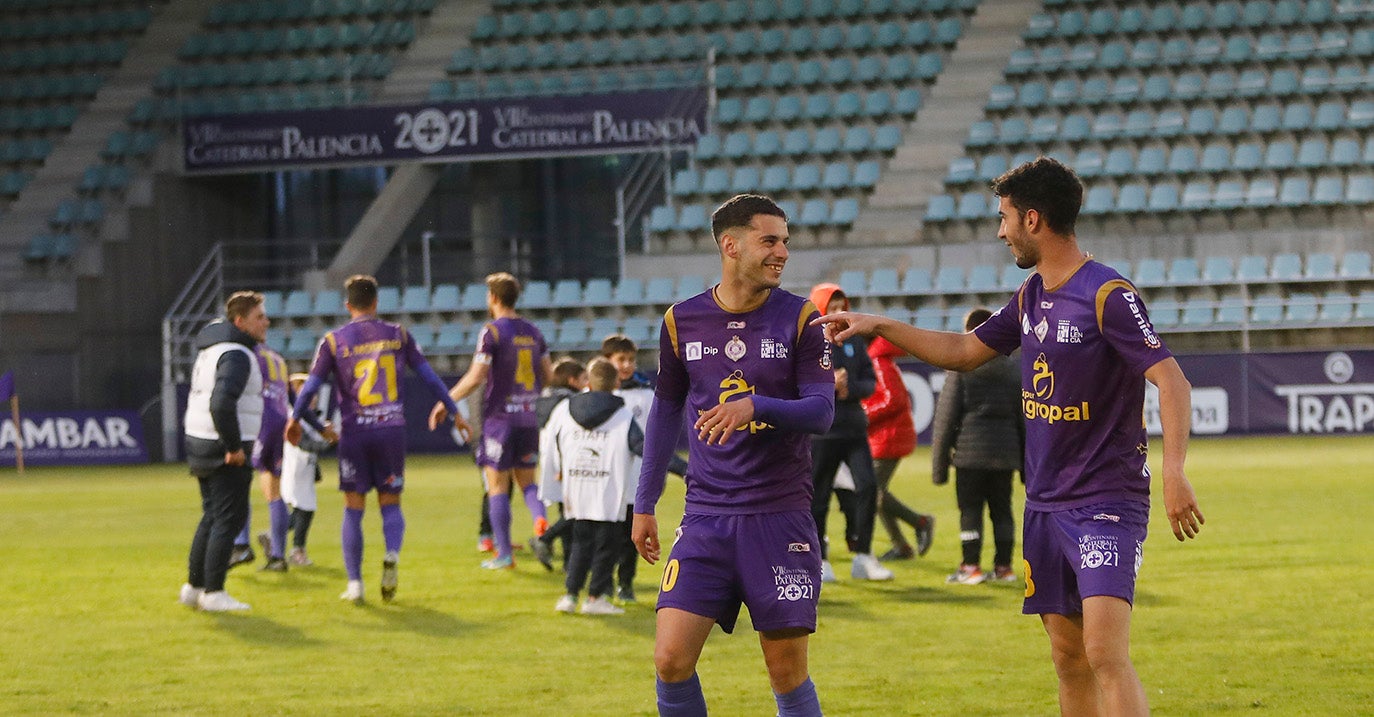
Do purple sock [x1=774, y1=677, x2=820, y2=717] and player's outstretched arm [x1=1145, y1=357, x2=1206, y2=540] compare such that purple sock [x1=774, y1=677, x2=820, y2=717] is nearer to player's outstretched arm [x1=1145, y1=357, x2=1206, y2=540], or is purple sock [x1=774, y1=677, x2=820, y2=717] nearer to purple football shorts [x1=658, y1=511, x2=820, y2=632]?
purple football shorts [x1=658, y1=511, x2=820, y2=632]

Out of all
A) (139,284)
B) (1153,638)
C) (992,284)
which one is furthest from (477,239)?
(1153,638)

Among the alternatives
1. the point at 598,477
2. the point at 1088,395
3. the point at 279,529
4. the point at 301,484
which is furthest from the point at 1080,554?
the point at 301,484

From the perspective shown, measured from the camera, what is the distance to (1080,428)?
5.51 meters

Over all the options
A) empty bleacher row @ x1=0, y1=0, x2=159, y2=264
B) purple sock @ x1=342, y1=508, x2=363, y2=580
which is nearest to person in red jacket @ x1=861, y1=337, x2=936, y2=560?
purple sock @ x1=342, y1=508, x2=363, y2=580

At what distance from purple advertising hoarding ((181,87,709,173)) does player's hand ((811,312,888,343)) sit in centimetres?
2553

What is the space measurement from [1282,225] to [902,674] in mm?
21369

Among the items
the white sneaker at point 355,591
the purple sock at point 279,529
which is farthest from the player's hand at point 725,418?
the purple sock at point 279,529

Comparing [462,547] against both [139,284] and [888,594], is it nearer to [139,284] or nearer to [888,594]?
[888,594]

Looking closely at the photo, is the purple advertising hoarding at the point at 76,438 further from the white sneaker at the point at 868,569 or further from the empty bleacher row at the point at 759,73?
the white sneaker at the point at 868,569

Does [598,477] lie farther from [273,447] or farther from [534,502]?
[273,447]

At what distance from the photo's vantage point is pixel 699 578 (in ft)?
18.4

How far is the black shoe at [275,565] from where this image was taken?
1330cm

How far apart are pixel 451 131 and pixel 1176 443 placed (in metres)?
27.8

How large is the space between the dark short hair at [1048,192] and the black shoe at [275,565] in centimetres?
902
